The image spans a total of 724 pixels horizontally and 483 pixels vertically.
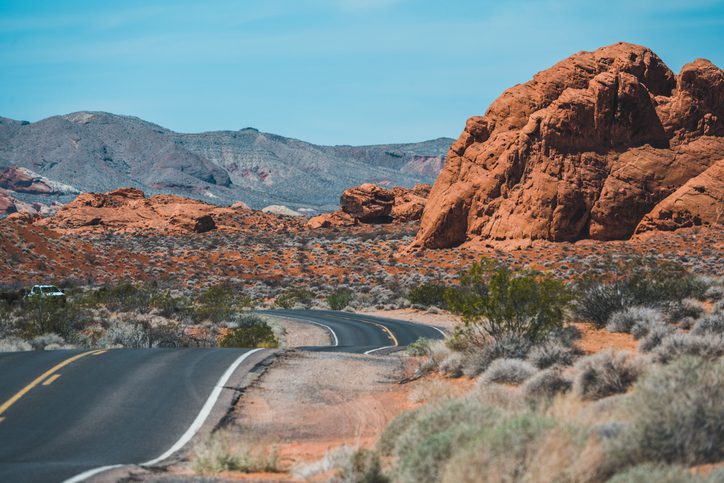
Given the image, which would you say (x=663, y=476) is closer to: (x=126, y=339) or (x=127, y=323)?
(x=126, y=339)

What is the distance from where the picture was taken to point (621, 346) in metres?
14.4

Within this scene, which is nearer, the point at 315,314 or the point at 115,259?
the point at 315,314

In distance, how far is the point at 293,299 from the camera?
4541 centimetres

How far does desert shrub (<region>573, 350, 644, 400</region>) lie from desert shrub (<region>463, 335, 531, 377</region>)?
9.21 ft

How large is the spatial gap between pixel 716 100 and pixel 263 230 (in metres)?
55.0

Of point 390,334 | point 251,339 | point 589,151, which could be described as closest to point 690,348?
point 251,339

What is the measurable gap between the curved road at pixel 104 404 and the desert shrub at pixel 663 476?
18.3 ft

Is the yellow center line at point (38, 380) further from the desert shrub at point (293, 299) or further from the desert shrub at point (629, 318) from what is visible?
the desert shrub at point (293, 299)

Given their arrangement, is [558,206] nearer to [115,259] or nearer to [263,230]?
[115,259]

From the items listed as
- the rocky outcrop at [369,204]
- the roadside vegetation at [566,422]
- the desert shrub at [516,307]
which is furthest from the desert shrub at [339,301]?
the rocky outcrop at [369,204]

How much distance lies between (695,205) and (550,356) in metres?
38.9

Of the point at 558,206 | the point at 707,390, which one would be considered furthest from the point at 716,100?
the point at 707,390

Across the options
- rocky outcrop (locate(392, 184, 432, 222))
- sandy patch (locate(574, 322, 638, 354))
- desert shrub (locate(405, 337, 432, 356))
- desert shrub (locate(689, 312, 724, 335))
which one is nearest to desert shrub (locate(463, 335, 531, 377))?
sandy patch (locate(574, 322, 638, 354))

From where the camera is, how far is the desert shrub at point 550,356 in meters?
11.6
